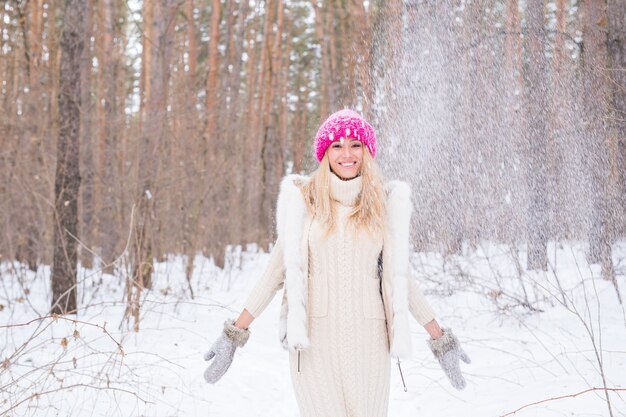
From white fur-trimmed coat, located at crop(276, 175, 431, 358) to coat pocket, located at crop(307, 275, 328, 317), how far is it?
45 millimetres

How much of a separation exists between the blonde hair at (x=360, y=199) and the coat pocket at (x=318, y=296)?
0.58ft

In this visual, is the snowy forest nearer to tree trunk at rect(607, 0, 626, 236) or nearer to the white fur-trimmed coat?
tree trunk at rect(607, 0, 626, 236)

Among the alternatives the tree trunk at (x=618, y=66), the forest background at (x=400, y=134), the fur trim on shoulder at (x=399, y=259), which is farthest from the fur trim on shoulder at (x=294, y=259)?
the tree trunk at (x=618, y=66)

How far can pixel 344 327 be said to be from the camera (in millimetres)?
2070

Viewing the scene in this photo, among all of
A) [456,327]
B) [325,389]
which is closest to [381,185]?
[325,389]

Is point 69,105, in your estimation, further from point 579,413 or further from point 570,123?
point 570,123

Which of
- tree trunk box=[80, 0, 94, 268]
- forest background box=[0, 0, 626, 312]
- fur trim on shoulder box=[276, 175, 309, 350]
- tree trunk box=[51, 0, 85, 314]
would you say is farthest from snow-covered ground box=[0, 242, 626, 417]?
tree trunk box=[80, 0, 94, 268]

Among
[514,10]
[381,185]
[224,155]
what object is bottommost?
[381,185]

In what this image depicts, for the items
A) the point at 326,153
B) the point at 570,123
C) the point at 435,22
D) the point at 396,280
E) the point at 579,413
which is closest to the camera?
the point at 396,280

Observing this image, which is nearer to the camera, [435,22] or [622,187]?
[622,187]

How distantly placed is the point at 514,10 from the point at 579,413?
876 cm

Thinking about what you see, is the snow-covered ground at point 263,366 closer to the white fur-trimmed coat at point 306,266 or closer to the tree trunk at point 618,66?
the white fur-trimmed coat at point 306,266

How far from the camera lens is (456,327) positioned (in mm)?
5859

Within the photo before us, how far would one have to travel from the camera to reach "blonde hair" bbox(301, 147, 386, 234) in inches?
83.0
